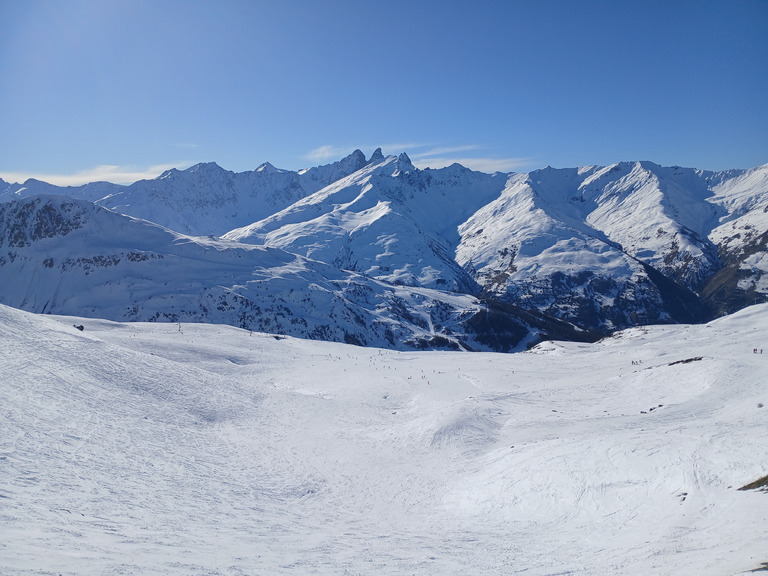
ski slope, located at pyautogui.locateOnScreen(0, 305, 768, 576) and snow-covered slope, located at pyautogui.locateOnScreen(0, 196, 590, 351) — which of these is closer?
ski slope, located at pyautogui.locateOnScreen(0, 305, 768, 576)

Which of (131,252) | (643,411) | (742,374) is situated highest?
(131,252)

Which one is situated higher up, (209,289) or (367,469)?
(209,289)

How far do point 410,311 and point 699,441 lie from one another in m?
135

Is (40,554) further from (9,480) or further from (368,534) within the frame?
(368,534)

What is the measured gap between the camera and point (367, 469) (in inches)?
956

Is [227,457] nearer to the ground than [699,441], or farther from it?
nearer to the ground

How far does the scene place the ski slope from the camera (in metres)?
13.9

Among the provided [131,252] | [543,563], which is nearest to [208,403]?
[543,563]

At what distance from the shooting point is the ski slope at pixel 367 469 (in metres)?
13.9

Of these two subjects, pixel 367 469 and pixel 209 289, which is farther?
pixel 209 289

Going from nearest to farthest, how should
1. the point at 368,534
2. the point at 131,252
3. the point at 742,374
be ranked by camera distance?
the point at 368,534, the point at 742,374, the point at 131,252

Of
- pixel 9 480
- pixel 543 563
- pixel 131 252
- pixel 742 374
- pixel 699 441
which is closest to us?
pixel 543 563

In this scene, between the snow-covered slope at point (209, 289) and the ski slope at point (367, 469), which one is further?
the snow-covered slope at point (209, 289)

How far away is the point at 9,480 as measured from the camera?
51.0 feet
